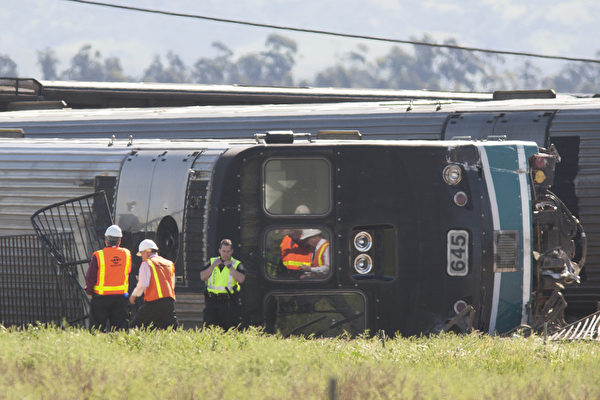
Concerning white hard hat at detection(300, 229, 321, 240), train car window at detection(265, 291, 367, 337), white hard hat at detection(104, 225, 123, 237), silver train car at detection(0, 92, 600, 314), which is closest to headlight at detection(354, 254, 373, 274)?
train car window at detection(265, 291, 367, 337)

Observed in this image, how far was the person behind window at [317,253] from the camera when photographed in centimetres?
1098

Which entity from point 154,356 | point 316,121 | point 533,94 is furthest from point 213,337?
point 533,94

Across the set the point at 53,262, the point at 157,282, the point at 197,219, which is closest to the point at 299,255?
the point at 197,219

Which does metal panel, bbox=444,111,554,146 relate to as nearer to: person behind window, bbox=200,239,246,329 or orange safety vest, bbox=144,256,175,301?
person behind window, bbox=200,239,246,329

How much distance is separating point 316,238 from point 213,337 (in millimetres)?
2191

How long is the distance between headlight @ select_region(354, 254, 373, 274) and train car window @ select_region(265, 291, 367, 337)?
0.92ft

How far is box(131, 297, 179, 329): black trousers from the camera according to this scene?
1080 centimetres

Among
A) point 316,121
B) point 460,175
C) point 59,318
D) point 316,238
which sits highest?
point 316,121

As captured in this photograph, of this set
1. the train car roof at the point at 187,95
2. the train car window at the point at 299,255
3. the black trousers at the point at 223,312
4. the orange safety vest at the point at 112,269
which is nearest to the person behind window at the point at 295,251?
the train car window at the point at 299,255

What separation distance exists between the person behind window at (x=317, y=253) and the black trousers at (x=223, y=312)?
89cm

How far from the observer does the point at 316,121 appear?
16188 millimetres

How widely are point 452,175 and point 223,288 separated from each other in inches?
119

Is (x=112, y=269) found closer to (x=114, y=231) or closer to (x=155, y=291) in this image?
(x=114, y=231)

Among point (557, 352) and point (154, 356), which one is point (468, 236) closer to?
point (557, 352)
